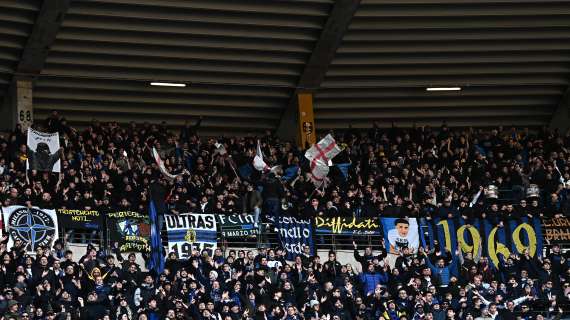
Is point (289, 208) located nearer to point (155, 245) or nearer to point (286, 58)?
point (155, 245)

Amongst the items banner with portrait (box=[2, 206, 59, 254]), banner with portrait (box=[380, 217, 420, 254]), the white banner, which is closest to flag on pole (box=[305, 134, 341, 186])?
banner with portrait (box=[380, 217, 420, 254])

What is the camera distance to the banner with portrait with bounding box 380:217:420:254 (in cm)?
3931

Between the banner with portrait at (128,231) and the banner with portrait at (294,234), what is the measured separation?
12.1 feet

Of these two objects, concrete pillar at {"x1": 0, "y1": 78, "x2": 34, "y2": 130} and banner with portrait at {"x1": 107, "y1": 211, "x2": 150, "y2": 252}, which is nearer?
banner with portrait at {"x1": 107, "y1": 211, "x2": 150, "y2": 252}

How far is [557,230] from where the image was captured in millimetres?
40906

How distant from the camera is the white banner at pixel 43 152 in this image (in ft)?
126

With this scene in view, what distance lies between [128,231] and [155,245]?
0.80 m

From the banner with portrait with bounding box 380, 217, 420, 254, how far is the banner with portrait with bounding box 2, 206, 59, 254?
360 inches

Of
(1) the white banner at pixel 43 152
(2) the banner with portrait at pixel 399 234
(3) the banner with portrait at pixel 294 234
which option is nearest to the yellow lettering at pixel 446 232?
(2) the banner with portrait at pixel 399 234

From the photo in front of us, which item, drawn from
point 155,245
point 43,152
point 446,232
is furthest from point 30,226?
point 446,232

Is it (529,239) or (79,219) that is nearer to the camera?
(79,219)

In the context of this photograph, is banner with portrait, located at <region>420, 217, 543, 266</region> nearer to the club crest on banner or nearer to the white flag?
the white flag

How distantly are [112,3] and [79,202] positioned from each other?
7.54 meters

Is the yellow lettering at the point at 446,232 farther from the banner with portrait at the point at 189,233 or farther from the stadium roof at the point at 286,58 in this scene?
the stadium roof at the point at 286,58
